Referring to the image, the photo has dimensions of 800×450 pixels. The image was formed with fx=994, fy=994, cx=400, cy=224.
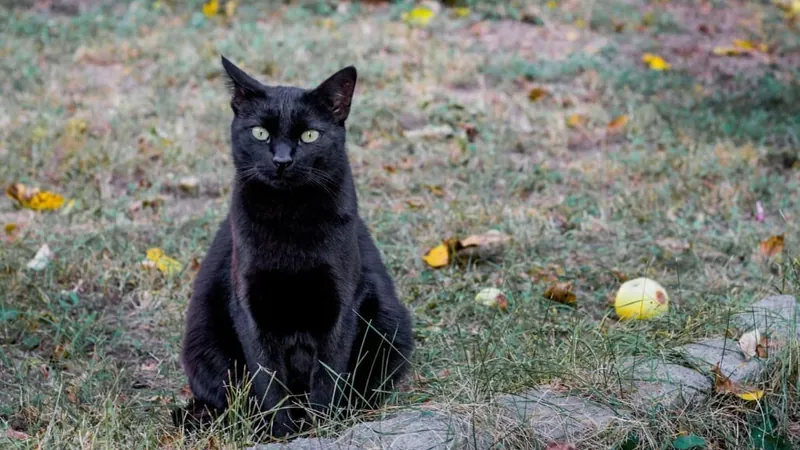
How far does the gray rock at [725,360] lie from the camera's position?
3.05m

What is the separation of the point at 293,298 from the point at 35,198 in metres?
2.30

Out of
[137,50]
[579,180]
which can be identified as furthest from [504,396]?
[137,50]

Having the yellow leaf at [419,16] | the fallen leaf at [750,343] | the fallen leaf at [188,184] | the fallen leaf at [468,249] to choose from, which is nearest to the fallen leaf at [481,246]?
the fallen leaf at [468,249]

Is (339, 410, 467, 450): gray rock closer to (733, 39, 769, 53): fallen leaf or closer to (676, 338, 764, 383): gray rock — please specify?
(676, 338, 764, 383): gray rock

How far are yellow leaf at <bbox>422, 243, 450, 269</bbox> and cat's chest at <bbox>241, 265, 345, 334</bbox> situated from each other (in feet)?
4.29

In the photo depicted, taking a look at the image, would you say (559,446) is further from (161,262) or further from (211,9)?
(211,9)

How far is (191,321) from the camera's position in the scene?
3.18 metres

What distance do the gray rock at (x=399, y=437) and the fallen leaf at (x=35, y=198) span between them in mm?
2506

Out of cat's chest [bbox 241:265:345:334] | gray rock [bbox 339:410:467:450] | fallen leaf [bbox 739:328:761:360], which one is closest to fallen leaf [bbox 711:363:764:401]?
fallen leaf [bbox 739:328:761:360]

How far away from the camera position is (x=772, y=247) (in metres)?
4.25

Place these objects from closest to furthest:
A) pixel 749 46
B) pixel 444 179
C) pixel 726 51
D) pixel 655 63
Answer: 1. pixel 444 179
2. pixel 655 63
3. pixel 726 51
4. pixel 749 46

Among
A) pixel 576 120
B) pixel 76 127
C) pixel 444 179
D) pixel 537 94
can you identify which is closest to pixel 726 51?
pixel 537 94

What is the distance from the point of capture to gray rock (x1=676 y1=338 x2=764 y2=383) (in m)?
3.05

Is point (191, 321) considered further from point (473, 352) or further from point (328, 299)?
point (473, 352)
